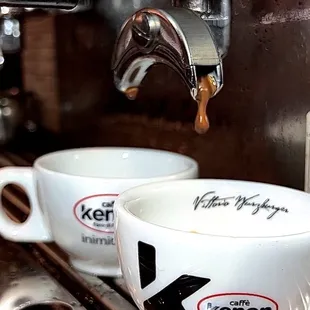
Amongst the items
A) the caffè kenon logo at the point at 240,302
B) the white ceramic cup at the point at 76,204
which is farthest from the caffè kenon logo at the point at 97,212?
the caffè kenon logo at the point at 240,302

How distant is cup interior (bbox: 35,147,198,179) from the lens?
1.70 feet

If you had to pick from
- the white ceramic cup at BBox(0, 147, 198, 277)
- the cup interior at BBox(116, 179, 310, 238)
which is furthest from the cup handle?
the cup interior at BBox(116, 179, 310, 238)

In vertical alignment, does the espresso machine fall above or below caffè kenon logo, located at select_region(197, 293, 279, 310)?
above

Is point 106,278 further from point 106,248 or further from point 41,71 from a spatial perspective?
point 41,71

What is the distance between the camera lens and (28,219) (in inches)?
19.4

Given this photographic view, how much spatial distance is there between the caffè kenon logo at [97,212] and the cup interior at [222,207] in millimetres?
39

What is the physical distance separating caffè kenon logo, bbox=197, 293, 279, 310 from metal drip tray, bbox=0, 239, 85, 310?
4.6 inches

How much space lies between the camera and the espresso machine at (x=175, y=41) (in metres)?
0.39

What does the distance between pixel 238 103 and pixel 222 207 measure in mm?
129

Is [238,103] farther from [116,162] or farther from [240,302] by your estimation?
[240,302]

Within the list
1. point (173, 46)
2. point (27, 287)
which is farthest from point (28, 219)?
point (173, 46)

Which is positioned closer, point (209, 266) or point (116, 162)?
point (209, 266)

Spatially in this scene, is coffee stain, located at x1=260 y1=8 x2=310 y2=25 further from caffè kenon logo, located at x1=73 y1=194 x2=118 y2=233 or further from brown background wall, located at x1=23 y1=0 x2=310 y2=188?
caffè kenon logo, located at x1=73 y1=194 x2=118 y2=233
